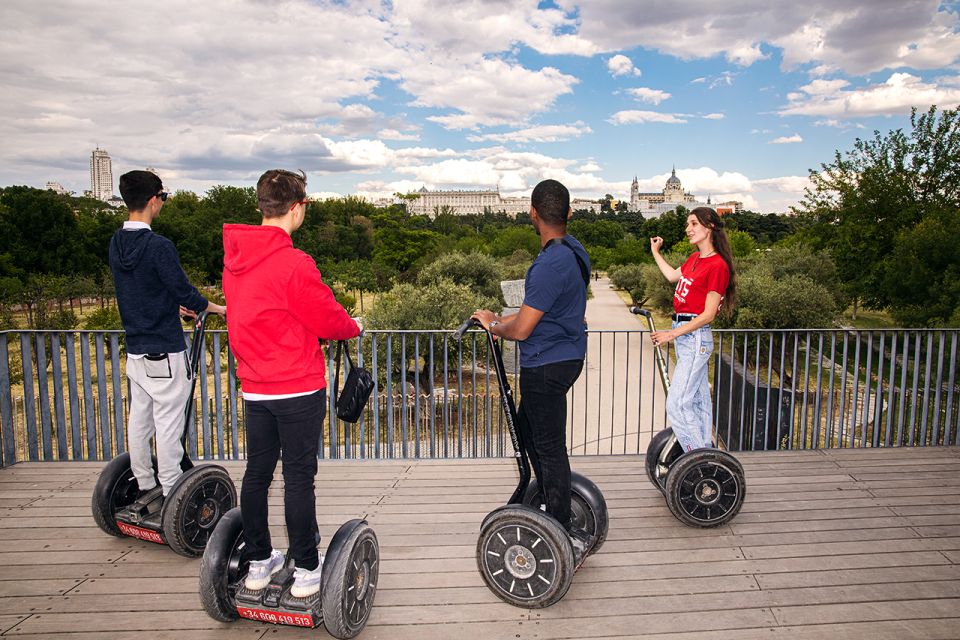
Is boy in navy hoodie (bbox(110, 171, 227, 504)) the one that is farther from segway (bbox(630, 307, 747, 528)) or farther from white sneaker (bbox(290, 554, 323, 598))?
segway (bbox(630, 307, 747, 528))

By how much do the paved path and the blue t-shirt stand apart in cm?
158

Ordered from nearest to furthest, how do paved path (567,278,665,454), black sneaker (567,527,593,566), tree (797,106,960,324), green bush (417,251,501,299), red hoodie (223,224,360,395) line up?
red hoodie (223,224,360,395) → black sneaker (567,527,593,566) → paved path (567,278,665,454) → tree (797,106,960,324) → green bush (417,251,501,299)

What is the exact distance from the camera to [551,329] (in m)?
2.32

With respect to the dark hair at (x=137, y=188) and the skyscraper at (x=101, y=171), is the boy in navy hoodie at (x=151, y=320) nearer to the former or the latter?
the dark hair at (x=137, y=188)

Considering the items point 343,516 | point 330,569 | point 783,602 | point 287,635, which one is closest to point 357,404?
point 330,569

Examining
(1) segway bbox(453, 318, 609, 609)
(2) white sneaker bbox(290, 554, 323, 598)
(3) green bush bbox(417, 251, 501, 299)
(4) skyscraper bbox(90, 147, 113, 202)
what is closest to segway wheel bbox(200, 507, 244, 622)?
(2) white sneaker bbox(290, 554, 323, 598)

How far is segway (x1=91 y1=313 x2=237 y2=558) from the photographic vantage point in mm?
2789

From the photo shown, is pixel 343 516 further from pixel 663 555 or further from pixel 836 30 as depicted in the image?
pixel 836 30

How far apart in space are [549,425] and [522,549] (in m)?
0.50

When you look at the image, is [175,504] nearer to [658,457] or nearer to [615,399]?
[658,457]

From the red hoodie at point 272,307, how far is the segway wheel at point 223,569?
0.58 metres

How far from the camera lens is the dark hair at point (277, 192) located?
203 cm

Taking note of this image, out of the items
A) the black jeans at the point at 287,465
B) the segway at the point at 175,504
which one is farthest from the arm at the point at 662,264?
the segway at the point at 175,504

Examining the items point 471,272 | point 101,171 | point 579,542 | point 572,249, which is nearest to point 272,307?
point 572,249
